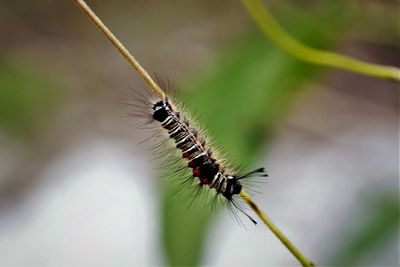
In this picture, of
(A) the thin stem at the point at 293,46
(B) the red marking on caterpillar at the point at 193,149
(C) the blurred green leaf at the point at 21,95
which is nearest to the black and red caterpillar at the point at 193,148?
(B) the red marking on caterpillar at the point at 193,149

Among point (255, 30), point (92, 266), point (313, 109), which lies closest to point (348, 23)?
point (255, 30)

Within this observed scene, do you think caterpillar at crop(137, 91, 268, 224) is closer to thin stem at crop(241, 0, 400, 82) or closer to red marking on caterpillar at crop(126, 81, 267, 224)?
red marking on caterpillar at crop(126, 81, 267, 224)

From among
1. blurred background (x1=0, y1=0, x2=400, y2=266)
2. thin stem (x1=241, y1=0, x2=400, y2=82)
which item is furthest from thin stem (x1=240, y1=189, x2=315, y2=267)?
thin stem (x1=241, y1=0, x2=400, y2=82)

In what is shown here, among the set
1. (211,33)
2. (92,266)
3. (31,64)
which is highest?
(211,33)

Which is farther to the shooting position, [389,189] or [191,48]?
[191,48]

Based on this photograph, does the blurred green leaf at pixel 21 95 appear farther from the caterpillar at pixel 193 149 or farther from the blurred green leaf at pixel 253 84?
the caterpillar at pixel 193 149

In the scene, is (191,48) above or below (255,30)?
above

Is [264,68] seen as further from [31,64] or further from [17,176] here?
[17,176]

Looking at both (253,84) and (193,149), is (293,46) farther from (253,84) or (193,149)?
(193,149)
